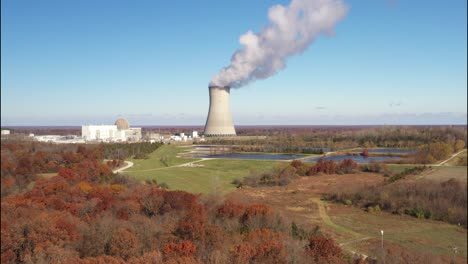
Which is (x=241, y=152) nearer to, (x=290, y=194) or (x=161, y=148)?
(x=161, y=148)

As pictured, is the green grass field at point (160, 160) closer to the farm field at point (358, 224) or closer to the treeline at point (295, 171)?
the treeline at point (295, 171)

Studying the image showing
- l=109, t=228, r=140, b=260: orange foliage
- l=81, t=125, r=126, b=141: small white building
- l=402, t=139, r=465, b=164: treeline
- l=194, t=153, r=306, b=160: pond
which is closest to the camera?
l=109, t=228, r=140, b=260: orange foliage

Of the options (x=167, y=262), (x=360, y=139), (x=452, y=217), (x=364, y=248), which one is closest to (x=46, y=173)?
(x=167, y=262)

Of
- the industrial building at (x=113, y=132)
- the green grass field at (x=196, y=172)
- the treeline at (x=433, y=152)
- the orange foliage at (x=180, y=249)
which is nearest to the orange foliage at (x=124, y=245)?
the orange foliage at (x=180, y=249)

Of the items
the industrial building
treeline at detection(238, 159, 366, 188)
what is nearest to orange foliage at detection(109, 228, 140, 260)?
treeline at detection(238, 159, 366, 188)

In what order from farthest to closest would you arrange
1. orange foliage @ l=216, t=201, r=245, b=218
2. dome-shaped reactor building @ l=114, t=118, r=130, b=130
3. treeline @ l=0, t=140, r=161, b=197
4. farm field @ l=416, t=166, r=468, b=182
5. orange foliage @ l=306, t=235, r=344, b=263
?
dome-shaped reactor building @ l=114, t=118, r=130, b=130 → orange foliage @ l=216, t=201, r=245, b=218 → farm field @ l=416, t=166, r=468, b=182 → orange foliage @ l=306, t=235, r=344, b=263 → treeline @ l=0, t=140, r=161, b=197

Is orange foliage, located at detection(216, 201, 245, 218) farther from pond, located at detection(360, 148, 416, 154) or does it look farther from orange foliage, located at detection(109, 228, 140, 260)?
pond, located at detection(360, 148, 416, 154)

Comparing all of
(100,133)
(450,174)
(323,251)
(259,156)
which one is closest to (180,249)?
(323,251)
